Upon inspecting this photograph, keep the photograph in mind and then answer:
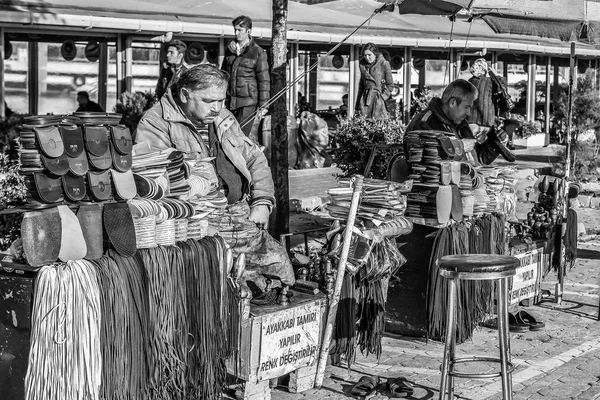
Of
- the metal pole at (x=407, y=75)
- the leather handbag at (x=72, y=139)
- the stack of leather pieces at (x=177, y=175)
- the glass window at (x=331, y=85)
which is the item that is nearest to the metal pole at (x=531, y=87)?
the glass window at (x=331, y=85)

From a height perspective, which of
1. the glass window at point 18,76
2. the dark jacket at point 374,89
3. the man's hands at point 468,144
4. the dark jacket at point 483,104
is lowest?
the man's hands at point 468,144

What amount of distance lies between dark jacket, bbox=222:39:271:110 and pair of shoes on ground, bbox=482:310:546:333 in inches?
190

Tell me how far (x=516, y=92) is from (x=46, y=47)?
1548cm

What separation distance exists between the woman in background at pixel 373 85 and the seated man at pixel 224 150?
912 cm

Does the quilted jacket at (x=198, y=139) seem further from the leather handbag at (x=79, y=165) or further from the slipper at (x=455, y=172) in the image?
the slipper at (x=455, y=172)

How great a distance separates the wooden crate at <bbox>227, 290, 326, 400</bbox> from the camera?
537cm

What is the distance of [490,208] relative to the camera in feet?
24.6

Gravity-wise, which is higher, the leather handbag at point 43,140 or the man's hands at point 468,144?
the man's hands at point 468,144

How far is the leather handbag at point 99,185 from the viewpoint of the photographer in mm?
4457

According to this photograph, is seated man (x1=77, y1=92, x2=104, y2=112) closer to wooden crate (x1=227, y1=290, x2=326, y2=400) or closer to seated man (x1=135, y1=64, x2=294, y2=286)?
seated man (x1=135, y1=64, x2=294, y2=286)

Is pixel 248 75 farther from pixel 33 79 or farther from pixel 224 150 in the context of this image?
pixel 33 79

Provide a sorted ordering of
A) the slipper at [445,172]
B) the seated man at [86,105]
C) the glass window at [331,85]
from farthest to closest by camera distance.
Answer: the glass window at [331,85]
the seated man at [86,105]
the slipper at [445,172]

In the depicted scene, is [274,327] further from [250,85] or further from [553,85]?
[553,85]

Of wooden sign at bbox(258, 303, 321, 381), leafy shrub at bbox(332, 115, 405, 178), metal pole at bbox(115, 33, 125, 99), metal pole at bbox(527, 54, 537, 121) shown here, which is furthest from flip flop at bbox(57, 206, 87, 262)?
metal pole at bbox(527, 54, 537, 121)
